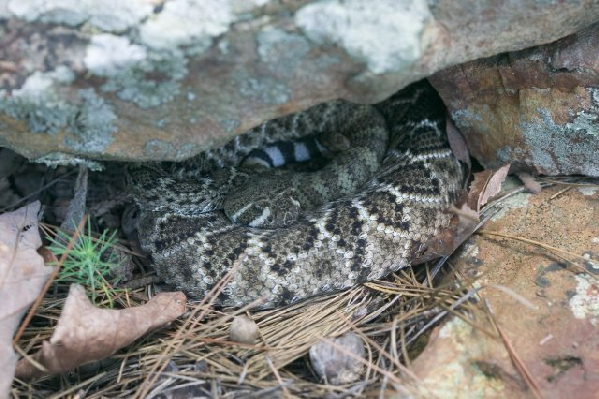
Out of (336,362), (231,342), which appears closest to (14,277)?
(231,342)

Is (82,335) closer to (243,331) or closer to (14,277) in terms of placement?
(14,277)

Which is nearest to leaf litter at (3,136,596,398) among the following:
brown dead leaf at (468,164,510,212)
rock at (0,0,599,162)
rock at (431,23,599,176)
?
brown dead leaf at (468,164,510,212)

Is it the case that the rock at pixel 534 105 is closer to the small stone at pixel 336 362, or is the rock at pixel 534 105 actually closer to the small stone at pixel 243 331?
the small stone at pixel 336 362

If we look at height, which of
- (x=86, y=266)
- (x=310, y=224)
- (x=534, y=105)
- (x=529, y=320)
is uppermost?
(x=534, y=105)

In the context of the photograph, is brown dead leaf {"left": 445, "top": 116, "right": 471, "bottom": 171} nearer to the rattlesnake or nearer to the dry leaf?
the rattlesnake

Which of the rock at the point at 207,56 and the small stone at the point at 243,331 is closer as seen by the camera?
the rock at the point at 207,56

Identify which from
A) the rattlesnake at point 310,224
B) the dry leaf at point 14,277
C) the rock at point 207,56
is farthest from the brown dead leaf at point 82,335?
the rock at point 207,56
